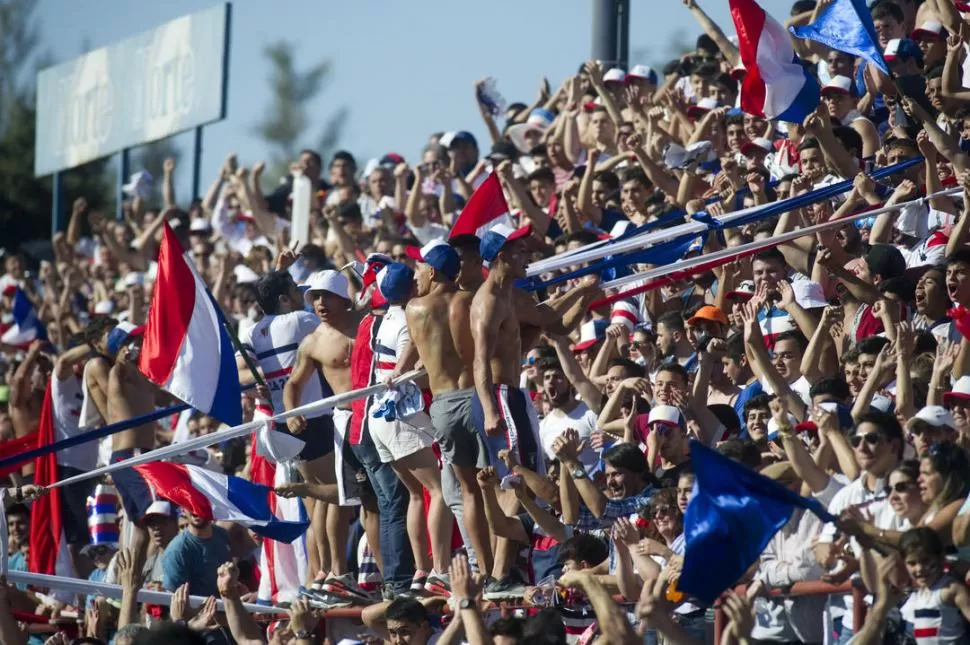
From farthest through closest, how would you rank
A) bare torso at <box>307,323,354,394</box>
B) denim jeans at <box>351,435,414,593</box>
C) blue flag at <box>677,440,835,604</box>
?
bare torso at <box>307,323,354,394</box> → denim jeans at <box>351,435,414,593</box> → blue flag at <box>677,440,835,604</box>

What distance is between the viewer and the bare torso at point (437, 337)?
34.0ft

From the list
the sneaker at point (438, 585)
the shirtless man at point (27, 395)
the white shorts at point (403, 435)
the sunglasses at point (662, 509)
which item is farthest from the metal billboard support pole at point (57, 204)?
the sunglasses at point (662, 509)

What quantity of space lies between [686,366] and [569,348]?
918 millimetres

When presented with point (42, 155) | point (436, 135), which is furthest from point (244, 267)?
point (42, 155)

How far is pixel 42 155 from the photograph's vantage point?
103ft

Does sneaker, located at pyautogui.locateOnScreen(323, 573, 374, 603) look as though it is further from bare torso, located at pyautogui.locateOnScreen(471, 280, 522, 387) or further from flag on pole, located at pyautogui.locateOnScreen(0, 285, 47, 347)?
flag on pole, located at pyautogui.locateOnScreen(0, 285, 47, 347)

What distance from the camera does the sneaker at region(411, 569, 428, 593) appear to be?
10328 mm

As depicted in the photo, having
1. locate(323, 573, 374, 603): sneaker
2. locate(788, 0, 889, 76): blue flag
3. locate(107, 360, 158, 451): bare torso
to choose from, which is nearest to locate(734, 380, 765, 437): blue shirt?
locate(788, 0, 889, 76): blue flag

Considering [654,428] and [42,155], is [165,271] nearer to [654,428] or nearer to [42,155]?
[654,428]

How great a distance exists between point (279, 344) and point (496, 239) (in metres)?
2.45

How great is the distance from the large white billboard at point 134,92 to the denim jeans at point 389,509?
54.9 feet

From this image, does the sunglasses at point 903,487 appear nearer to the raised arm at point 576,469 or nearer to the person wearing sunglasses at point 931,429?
the person wearing sunglasses at point 931,429

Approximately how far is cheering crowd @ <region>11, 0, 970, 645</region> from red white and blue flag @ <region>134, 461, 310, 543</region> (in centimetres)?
28

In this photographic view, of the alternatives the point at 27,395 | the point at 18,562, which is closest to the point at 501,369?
the point at 18,562
